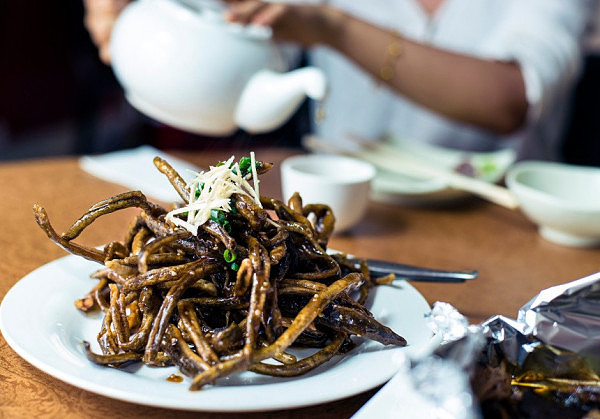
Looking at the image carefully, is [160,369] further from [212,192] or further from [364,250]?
[364,250]

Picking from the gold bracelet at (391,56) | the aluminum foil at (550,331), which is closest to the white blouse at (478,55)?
the gold bracelet at (391,56)

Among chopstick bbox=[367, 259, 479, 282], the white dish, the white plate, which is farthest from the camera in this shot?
the white dish

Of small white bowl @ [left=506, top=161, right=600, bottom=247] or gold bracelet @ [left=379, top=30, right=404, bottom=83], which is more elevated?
gold bracelet @ [left=379, top=30, right=404, bottom=83]

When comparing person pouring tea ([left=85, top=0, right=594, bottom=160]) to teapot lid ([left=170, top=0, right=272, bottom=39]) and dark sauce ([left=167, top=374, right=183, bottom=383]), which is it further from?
dark sauce ([left=167, top=374, right=183, bottom=383])

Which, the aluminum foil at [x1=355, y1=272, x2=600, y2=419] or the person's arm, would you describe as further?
the person's arm

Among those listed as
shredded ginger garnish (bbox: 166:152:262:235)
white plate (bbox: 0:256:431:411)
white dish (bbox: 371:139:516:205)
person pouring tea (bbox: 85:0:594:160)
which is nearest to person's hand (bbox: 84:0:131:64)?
person pouring tea (bbox: 85:0:594:160)

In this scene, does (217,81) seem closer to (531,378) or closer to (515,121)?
(531,378)

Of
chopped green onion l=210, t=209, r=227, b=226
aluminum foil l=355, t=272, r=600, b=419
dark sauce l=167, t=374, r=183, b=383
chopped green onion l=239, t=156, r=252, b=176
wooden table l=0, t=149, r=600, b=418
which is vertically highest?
chopped green onion l=239, t=156, r=252, b=176

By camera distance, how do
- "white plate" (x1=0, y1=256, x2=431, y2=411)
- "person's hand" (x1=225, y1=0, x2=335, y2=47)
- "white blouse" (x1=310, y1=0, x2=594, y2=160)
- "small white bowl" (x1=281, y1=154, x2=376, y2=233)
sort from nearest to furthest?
1. "white plate" (x1=0, y1=256, x2=431, y2=411)
2. "small white bowl" (x1=281, y1=154, x2=376, y2=233)
3. "person's hand" (x1=225, y1=0, x2=335, y2=47)
4. "white blouse" (x1=310, y1=0, x2=594, y2=160)
